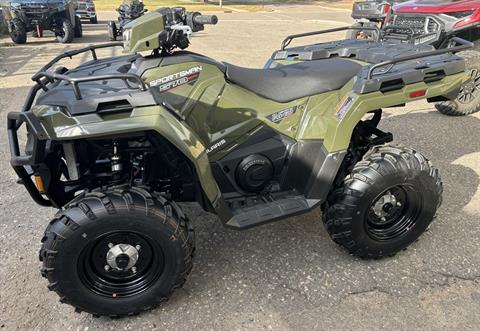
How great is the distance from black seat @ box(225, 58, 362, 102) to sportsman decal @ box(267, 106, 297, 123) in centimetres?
7

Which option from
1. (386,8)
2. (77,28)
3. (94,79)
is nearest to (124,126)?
(94,79)

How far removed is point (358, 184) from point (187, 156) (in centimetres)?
108

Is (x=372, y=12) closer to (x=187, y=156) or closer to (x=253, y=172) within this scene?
(x=253, y=172)

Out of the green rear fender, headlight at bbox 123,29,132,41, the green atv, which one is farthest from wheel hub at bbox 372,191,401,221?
headlight at bbox 123,29,132,41

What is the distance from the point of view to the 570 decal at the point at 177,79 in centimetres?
225

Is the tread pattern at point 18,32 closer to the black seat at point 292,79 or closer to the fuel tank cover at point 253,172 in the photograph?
the black seat at point 292,79

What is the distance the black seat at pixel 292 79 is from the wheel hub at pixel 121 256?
112cm

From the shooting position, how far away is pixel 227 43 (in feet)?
39.0

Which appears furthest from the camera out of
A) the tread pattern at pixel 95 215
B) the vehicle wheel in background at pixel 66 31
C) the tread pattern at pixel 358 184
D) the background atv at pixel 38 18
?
the vehicle wheel in background at pixel 66 31

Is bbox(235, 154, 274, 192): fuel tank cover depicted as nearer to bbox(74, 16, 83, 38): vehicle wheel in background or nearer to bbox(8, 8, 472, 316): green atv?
bbox(8, 8, 472, 316): green atv

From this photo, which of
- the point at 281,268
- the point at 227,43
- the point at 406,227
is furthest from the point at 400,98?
the point at 227,43

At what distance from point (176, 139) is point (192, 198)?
2.13ft

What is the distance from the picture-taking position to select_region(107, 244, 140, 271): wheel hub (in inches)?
87.7

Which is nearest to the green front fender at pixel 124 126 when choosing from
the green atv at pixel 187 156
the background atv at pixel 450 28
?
the green atv at pixel 187 156
